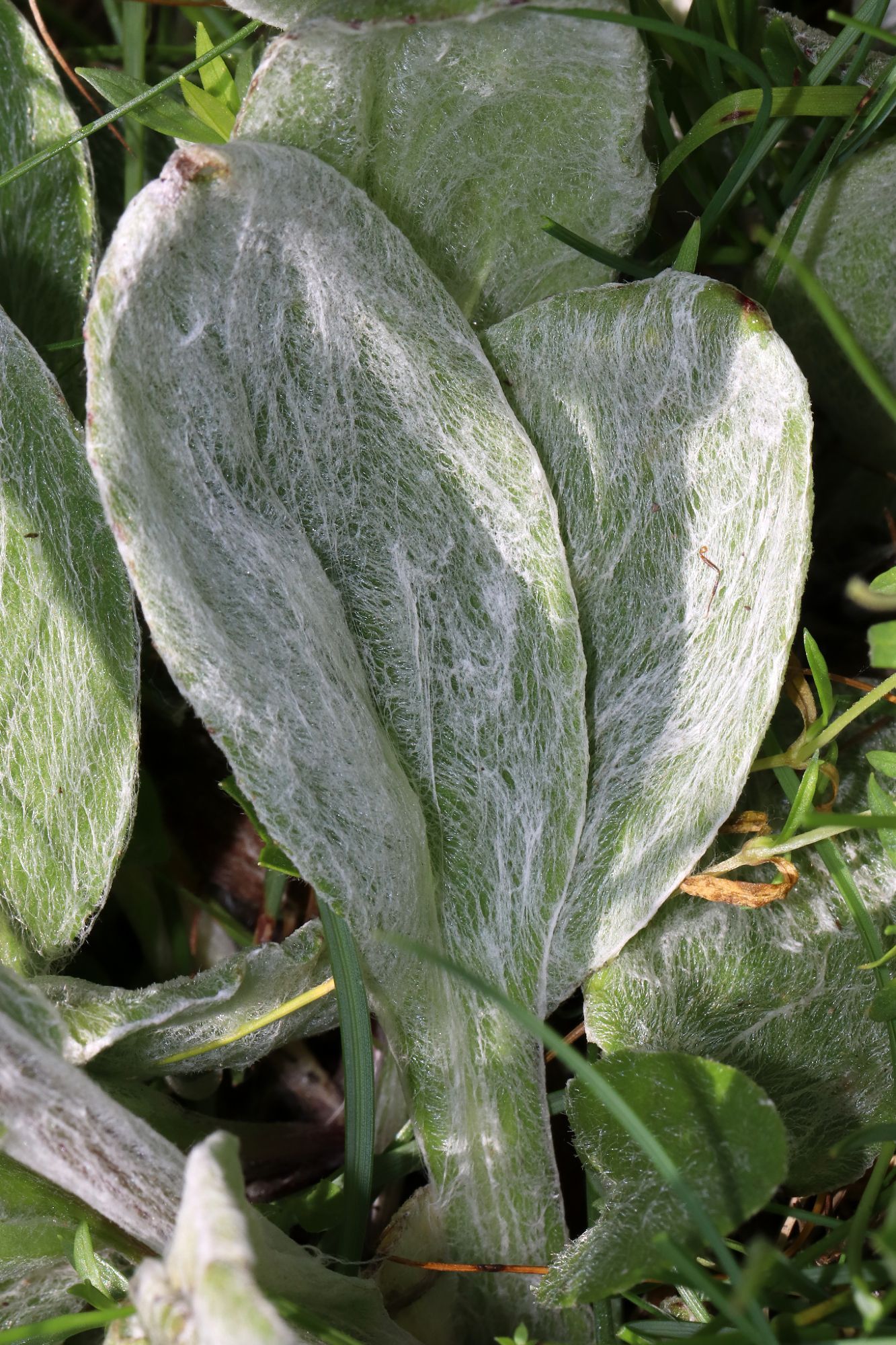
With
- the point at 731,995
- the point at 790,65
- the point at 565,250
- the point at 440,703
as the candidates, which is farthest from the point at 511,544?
the point at 790,65

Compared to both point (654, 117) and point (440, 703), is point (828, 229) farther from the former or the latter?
point (440, 703)

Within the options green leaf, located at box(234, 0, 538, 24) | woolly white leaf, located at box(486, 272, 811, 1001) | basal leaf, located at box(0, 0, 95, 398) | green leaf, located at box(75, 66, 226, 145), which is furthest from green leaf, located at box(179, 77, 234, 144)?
woolly white leaf, located at box(486, 272, 811, 1001)

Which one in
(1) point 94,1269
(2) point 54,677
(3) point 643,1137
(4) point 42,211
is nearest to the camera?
(3) point 643,1137

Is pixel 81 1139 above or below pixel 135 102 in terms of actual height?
below

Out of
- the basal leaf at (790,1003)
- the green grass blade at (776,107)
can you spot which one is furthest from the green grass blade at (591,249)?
the basal leaf at (790,1003)

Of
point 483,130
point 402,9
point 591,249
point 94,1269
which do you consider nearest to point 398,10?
point 402,9

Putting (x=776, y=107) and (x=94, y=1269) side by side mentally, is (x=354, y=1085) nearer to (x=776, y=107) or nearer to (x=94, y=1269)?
(x=94, y=1269)

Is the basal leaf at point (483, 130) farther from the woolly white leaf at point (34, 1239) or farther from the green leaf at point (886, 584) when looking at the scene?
the woolly white leaf at point (34, 1239)
